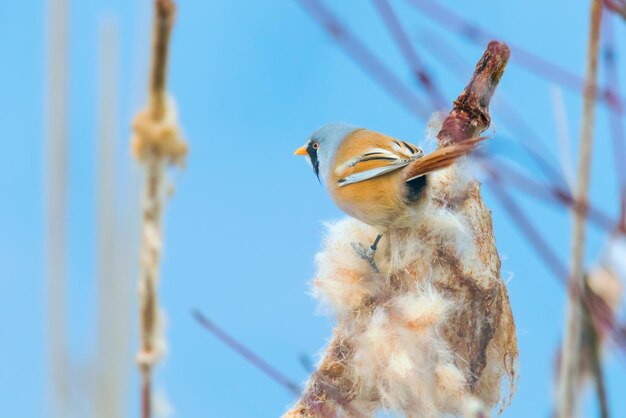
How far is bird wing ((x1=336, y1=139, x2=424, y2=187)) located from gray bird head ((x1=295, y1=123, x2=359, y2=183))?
14cm

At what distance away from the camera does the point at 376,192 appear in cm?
268

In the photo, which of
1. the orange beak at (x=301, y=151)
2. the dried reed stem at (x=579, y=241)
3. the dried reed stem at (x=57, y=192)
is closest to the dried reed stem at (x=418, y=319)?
the orange beak at (x=301, y=151)

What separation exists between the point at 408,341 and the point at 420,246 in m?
0.38

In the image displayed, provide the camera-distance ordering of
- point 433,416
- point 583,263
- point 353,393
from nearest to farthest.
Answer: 1. point 583,263
2. point 433,416
3. point 353,393

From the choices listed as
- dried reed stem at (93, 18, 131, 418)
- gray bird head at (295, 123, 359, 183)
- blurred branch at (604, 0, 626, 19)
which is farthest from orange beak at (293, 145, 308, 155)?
blurred branch at (604, 0, 626, 19)

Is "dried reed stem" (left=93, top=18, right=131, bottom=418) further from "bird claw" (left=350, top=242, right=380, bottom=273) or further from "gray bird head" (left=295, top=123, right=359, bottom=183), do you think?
"gray bird head" (left=295, top=123, right=359, bottom=183)

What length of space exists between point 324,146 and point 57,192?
2.12m

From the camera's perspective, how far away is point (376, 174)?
Result: 107 inches

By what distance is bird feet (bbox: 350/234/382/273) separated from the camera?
257 centimetres

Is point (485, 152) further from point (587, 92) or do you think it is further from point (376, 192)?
point (376, 192)

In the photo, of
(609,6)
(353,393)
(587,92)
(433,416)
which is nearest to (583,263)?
(587,92)

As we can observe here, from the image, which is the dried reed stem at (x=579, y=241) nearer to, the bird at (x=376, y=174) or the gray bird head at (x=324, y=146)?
the bird at (x=376, y=174)

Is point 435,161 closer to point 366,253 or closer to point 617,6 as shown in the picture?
point 366,253

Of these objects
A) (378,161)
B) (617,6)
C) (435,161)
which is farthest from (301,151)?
(617,6)
